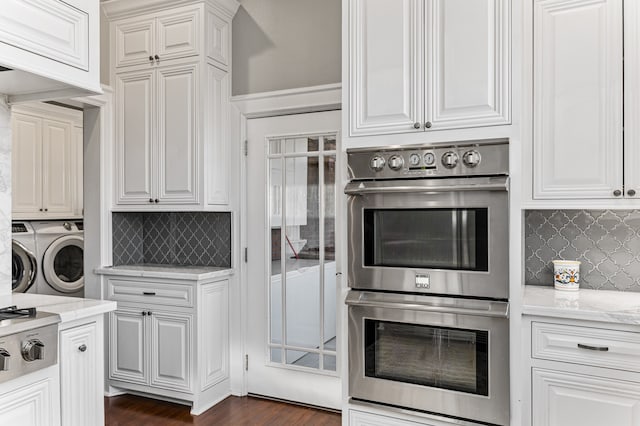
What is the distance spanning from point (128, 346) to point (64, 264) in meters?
1.93

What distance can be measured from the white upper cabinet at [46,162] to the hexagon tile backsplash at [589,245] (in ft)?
14.4

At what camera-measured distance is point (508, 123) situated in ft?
6.44

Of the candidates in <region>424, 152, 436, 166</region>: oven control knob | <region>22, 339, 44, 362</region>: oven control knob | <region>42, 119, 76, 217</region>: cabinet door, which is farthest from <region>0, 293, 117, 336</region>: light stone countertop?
<region>42, 119, 76, 217</region>: cabinet door

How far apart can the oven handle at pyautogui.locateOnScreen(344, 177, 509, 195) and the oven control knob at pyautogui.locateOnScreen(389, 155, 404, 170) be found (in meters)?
0.07

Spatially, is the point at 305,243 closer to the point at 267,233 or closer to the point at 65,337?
the point at 267,233

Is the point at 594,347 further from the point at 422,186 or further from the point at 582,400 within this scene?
the point at 422,186

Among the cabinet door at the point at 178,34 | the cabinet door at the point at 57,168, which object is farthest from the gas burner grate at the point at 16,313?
the cabinet door at the point at 57,168

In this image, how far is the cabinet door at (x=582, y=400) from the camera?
6.16 ft

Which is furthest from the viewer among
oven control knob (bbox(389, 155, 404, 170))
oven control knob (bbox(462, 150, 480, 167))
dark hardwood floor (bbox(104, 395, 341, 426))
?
dark hardwood floor (bbox(104, 395, 341, 426))

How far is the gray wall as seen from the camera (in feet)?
9.96

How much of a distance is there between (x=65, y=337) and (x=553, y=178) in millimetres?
2312

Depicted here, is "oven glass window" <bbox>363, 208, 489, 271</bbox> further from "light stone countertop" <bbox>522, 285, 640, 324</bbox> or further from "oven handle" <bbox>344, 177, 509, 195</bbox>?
"light stone countertop" <bbox>522, 285, 640, 324</bbox>

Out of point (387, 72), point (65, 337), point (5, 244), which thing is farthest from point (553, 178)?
point (5, 244)

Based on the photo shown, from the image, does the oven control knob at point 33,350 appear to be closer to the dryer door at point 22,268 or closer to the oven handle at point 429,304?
the oven handle at point 429,304
